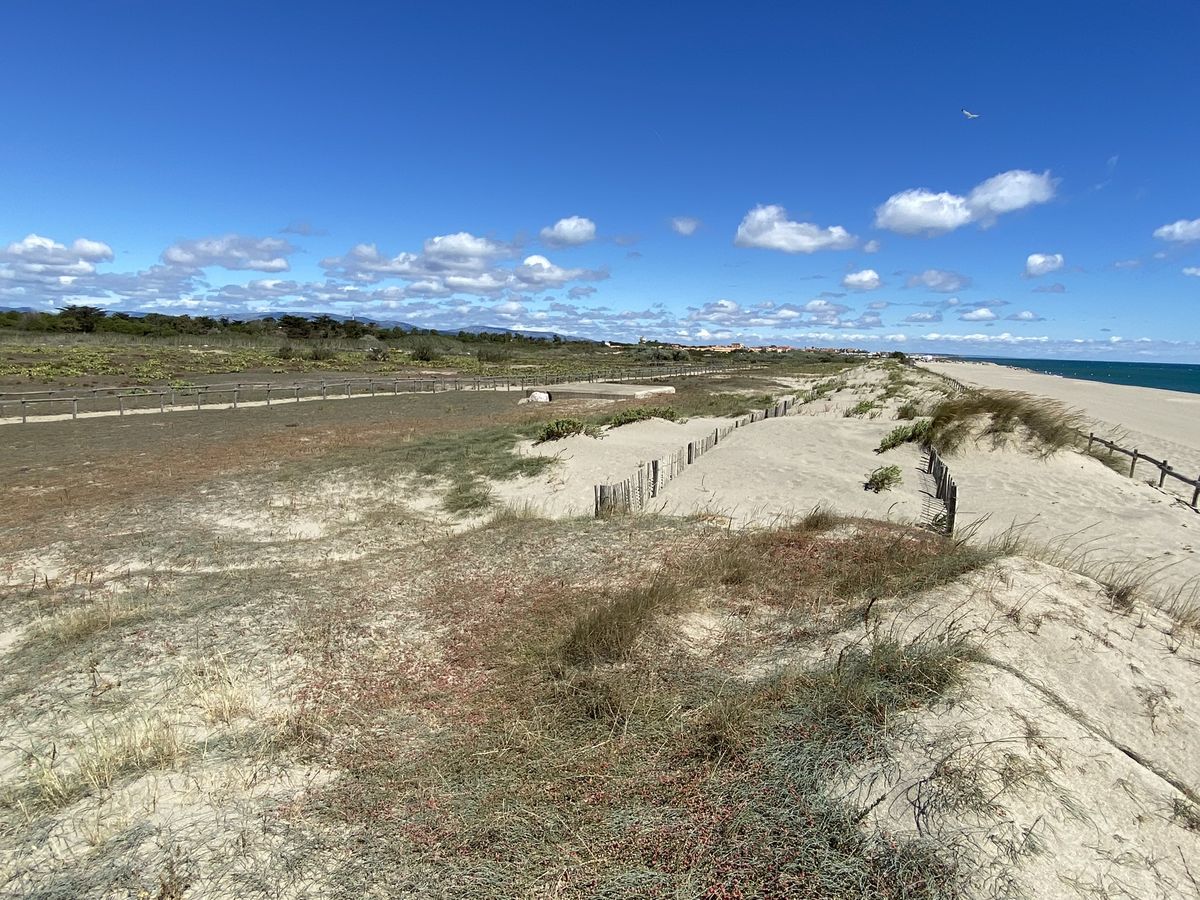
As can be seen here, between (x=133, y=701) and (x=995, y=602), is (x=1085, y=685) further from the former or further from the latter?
(x=133, y=701)

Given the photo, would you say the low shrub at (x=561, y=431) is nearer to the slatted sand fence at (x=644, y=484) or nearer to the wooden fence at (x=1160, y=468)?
the slatted sand fence at (x=644, y=484)

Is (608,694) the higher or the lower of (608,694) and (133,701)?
the higher

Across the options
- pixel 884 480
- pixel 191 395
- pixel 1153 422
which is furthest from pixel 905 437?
pixel 191 395

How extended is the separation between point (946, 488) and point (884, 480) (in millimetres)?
1730

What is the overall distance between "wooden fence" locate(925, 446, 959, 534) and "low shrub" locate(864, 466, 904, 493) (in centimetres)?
94

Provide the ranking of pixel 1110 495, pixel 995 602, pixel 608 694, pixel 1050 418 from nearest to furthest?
pixel 608 694
pixel 995 602
pixel 1110 495
pixel 1050 418

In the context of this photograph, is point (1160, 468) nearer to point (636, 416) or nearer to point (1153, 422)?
point (636, 416)

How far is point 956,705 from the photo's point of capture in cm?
387

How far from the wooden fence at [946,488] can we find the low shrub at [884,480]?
939 mm

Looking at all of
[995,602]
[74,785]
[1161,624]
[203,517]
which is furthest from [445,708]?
[203,517]

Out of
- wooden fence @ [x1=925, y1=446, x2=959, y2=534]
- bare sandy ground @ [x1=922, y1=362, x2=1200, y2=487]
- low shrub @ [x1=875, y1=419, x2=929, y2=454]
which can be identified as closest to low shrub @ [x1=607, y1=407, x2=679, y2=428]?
low shrub @ [x1=875, y1=419, x2=929, y2=454]

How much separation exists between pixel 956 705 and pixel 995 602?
2.21 m

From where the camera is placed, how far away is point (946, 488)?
40.8 ft

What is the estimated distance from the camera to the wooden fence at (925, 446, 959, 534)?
10320 mm
